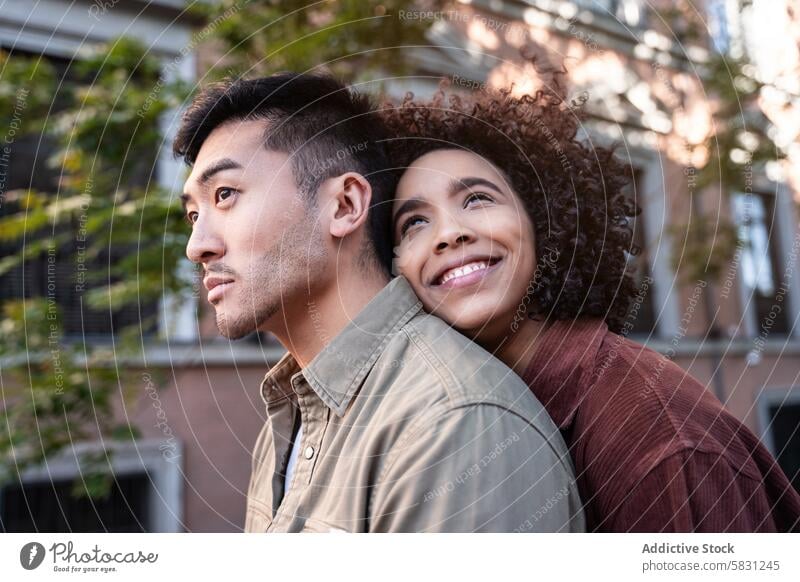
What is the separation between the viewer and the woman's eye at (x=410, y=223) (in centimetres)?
75

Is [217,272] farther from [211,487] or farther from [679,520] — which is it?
[211,487]

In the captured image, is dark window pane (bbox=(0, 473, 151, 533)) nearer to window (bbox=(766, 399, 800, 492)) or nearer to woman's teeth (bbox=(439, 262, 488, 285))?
woman's teeth (bbox=(439, 262, 488, 285))

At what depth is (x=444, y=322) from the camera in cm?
72

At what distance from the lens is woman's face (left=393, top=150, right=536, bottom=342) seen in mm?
719

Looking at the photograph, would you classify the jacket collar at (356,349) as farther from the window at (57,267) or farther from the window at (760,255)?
the window at (760,255)

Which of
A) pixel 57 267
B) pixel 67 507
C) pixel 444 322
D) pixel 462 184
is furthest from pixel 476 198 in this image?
pixel 67 507

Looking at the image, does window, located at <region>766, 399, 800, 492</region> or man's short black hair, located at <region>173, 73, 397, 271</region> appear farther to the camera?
window, located at <region>766, 399, 800, 492</region>

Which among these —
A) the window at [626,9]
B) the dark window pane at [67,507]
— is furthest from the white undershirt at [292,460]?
the dark window pane at [67,507]

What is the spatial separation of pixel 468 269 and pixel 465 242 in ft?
0.09

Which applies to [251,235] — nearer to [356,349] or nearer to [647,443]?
[356,349]

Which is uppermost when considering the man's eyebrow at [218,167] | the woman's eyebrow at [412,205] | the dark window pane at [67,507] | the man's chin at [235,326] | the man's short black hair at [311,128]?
the man's short black hair at [311,128]

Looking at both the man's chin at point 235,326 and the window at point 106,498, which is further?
the window at point 106,498

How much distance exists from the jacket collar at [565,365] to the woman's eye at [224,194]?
1.07ft

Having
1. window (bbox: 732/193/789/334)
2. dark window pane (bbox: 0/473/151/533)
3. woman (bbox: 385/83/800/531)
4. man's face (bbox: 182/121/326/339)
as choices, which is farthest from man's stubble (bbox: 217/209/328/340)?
window (bbox: 732/193/789/334)
